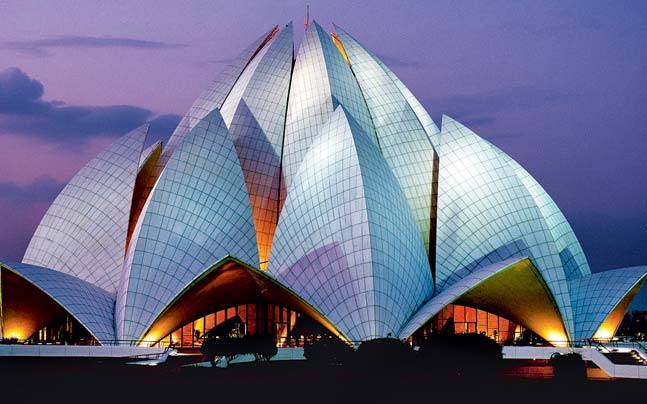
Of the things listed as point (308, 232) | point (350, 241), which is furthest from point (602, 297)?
point (308, 232)

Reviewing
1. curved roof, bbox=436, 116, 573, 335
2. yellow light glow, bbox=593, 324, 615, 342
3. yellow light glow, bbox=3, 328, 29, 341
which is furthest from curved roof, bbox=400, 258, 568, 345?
yellow light glow, bbox=3, 328, 29, 341

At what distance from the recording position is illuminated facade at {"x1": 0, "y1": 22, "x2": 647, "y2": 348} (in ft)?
151

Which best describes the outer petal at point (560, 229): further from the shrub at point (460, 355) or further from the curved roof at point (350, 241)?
the shrub at point (460, 355)

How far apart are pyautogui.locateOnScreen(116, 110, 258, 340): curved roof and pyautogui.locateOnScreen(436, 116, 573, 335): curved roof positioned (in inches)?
424

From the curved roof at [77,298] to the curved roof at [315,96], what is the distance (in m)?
13.0

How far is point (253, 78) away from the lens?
5716 centimetres

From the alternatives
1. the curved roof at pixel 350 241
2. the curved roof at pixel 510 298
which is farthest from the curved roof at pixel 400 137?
the curved roof at pixel 510 298

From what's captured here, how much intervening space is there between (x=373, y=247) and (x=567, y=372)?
15103mm

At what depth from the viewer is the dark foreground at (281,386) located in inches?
905

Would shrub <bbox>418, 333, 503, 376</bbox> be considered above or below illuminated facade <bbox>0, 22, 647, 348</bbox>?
below

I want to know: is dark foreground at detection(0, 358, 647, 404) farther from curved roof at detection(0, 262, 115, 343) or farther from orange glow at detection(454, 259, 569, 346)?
orange glow at detection(454, 259, 569, 346)

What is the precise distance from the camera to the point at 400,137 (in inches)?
2184

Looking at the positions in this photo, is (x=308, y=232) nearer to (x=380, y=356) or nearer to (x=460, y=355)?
(x=460, y=355)

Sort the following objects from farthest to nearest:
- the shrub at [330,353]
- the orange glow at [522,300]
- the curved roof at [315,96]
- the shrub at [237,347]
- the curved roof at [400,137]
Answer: the curved roof at [315,96] < the curved roof at [400,137] < the orange glow at [522,300] < the shrub at [330,353] < the shrub at [237,347]
